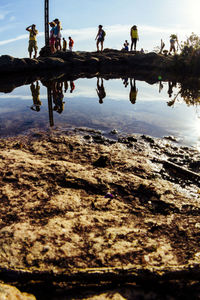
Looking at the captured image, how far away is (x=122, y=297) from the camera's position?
194 cm

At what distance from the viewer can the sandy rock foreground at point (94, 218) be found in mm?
2289

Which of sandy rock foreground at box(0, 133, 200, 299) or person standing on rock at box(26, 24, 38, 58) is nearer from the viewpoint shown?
sandy rock foreground at box(0, 133, 200, 299)

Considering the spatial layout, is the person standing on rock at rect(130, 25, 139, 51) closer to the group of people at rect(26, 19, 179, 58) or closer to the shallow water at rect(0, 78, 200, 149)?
the group of people at rect(26, 19, 179, 58)

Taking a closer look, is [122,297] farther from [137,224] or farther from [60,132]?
[60,132]

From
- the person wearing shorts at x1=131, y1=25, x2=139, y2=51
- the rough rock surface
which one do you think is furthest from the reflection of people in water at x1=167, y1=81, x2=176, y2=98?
the rough rock surface

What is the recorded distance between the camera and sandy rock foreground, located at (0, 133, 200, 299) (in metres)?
2.29

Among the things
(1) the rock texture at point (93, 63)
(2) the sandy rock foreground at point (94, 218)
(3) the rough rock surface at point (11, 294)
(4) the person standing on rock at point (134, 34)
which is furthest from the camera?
(4) the person standing on rock at point (134, 34)

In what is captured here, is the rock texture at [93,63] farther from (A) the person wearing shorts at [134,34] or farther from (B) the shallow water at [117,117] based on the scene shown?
(B) the shallow water at [117,117]

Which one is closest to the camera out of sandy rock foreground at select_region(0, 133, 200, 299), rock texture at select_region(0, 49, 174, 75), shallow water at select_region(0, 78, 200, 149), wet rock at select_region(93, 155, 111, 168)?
sandy rock foreground at select_region(0, 133, 200, 299)

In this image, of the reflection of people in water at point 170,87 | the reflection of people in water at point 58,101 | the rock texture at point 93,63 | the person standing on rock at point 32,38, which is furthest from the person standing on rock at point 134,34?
the reflection of people in water at point 58,101

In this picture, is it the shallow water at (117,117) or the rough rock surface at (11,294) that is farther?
the shallow water at (117,117)

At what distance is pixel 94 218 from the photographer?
3.12m

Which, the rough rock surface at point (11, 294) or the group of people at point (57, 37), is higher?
the group of people at point (57, 37)

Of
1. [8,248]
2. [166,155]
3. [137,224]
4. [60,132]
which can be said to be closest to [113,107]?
[60,132]
